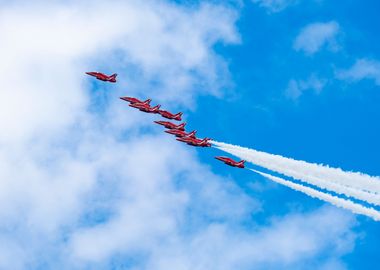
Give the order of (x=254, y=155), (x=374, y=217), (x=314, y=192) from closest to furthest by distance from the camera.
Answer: (x=374, y=217) < (x=314, y=192) < (x=254, y=155)

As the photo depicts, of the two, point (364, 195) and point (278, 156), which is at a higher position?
point (278, 156)

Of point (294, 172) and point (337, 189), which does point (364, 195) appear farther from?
point (294, 172)

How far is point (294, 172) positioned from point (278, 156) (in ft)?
23.6

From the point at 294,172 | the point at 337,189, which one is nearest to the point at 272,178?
the point at 294,172

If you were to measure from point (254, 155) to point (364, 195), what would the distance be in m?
39.2

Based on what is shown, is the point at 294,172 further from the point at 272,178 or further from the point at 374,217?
the point at 374,217

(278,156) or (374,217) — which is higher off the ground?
(278,156)

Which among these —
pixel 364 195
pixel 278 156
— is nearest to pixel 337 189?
pixel 364 195

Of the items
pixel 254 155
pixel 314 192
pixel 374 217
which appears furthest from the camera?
pixel 254 155

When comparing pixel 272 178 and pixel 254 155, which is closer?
pixel 272 178

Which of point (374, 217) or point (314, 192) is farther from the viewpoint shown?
point (314, 192)

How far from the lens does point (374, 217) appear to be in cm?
16212

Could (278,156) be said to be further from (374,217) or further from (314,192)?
(374,217)

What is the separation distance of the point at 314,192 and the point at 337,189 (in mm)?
11017
